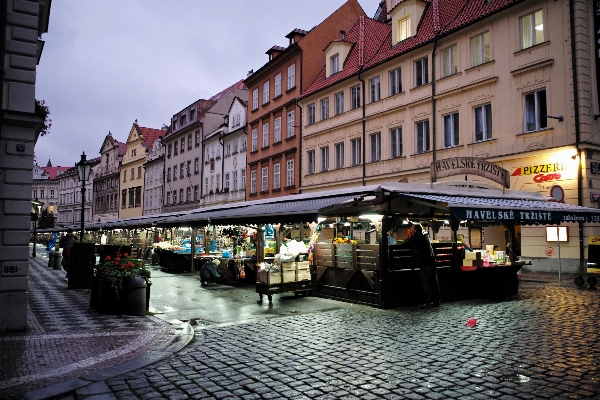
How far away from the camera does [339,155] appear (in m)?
30.2

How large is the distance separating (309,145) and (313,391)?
28.2 meters

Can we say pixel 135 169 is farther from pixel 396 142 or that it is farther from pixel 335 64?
pixel 396 142

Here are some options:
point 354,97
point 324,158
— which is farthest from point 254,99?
point 354,97

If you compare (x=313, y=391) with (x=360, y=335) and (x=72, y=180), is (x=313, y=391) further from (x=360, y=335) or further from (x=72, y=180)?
(x=72, y=180)

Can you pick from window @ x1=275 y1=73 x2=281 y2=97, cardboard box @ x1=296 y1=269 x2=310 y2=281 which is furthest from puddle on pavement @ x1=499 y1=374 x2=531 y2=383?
window @ x1=275 y1=73 x2=281 y2=97

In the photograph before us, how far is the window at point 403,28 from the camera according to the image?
26.1 meters

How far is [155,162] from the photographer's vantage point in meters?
62.1

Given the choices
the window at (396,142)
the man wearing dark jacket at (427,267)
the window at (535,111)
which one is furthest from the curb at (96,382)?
the window at (396,142)

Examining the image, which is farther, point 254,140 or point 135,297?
point 254,140

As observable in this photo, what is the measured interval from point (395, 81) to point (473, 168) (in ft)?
37.9

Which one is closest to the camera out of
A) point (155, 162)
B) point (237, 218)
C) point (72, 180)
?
point (237, 218)

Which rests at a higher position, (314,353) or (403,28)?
(403,28)

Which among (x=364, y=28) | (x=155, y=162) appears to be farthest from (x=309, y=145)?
(x=155, y=162)

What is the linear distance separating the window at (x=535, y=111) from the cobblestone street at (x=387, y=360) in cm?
1086
